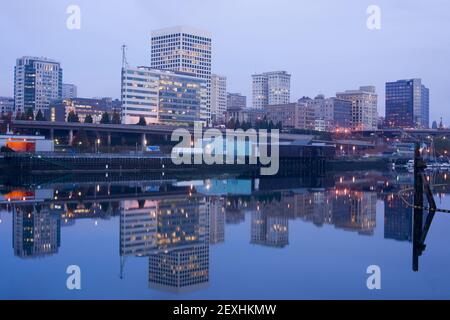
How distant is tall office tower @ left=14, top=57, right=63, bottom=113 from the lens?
13788cm

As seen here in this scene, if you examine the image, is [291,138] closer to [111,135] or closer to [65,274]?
[111,135]

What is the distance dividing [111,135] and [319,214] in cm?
5349

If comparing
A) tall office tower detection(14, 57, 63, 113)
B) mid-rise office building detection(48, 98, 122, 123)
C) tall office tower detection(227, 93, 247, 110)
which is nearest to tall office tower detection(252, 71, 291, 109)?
tall office tower detection(227, 93, 247, 110)

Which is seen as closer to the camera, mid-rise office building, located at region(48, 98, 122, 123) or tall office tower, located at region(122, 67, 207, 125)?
tall office tower, located at region(122, 67, 207, 125)

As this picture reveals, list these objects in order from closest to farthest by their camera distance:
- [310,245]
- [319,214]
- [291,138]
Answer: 1. [310,245]
2. [319,214]
3. [291,138]

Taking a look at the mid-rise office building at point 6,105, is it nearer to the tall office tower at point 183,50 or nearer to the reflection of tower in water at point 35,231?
the tall office tower at point 183,50

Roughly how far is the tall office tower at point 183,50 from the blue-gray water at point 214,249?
109m

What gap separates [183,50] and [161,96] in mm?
30908

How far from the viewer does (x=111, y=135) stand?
69562 millimetres

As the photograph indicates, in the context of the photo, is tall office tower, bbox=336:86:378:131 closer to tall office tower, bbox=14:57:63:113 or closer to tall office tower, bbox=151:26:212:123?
tall office tower, bbox=151:26:212:123

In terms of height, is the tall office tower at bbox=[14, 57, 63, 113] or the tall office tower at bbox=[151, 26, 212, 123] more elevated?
the tall office tower at bbox=[151, 26, 212, 123]

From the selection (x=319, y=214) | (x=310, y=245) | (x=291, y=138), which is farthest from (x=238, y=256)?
(x=291, y=138)

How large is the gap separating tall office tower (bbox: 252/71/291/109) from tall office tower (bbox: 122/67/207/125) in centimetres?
6628

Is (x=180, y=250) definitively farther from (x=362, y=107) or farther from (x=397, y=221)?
(x=362, y=107)
